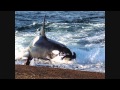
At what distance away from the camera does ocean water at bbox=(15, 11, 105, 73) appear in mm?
7820

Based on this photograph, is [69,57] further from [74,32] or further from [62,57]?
[74,32]

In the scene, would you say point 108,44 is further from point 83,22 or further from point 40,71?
point 40,71

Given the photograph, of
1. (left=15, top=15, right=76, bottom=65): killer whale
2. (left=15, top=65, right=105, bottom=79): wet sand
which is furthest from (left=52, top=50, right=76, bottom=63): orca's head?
(left=15, top=65, right=105, bottom=79): wet sand

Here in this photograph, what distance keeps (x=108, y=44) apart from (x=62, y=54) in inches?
31.2

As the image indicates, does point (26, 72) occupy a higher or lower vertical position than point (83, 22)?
lower

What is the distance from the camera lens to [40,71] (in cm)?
792

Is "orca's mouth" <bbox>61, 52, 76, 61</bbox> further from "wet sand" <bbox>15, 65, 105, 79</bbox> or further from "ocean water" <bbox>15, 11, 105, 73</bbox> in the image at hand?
"wet sand" <bbox>15, 65, 105, 79</bbox>

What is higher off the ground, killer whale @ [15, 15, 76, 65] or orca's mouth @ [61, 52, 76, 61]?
killer whale @ [15, 15, 76, 65]

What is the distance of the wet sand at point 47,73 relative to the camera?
25.7 feet

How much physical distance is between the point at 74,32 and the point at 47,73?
823 mm

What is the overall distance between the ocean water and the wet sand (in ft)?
0.24

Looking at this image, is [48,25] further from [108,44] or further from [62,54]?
[108,44]
